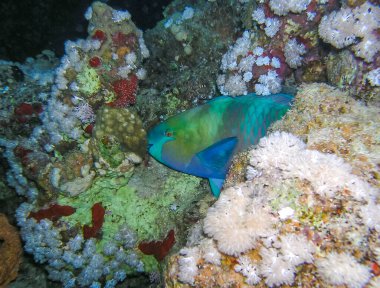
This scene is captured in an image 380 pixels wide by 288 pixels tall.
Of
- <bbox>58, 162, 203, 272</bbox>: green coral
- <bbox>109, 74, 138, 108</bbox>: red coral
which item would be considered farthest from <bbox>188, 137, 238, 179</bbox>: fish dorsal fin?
<bbox>109, 74, 138, 108</bbox>: red coral

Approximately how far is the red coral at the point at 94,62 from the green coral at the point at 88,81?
0.06m

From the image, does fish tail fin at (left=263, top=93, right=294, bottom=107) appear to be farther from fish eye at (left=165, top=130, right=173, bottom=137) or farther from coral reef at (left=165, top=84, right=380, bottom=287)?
coral reef at (left=165, top=84, right=380, bottom=287)

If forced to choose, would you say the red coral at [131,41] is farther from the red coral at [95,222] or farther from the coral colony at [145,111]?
the red coral at [95,222]

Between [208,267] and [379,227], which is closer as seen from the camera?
[379,227]

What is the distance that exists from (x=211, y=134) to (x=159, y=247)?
5.07 feet

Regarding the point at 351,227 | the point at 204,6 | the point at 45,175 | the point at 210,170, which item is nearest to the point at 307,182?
the point at 351,227

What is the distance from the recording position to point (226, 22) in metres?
4.43

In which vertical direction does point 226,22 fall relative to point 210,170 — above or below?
above

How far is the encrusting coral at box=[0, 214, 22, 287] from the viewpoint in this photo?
11.6 ft

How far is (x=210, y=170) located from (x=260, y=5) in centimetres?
210

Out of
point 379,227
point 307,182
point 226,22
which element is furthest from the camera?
point 226,22

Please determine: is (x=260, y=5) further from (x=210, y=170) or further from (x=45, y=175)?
(x=45, y=175)

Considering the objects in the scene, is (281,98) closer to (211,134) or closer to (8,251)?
(211,134)

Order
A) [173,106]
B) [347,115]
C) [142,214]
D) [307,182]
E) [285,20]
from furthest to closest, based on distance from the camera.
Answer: [173,106] → [142,214] → [285,20] → [347,115] → [307,182]
